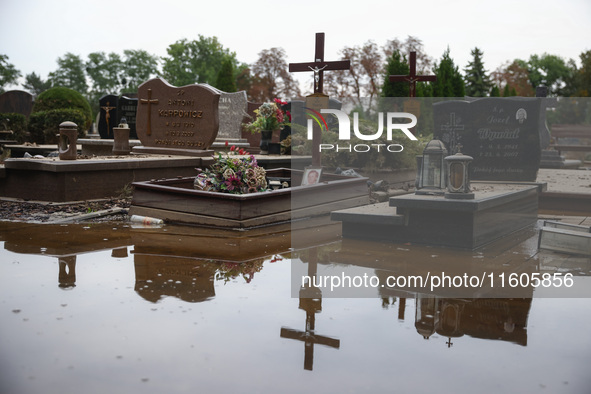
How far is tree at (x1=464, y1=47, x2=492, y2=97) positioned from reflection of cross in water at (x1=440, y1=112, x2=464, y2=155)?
126 ft

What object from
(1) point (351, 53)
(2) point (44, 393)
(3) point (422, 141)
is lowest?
(2) point (44, 393)

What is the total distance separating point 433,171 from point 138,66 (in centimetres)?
7662

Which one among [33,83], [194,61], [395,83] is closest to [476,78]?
[395,83]

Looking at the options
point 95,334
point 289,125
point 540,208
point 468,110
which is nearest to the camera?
point 95,334

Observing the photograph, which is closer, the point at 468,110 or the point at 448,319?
the point at 448,319

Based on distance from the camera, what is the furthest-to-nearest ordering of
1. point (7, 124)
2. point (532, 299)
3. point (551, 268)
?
point (7, 124), point (551, 268), point (532, 299)

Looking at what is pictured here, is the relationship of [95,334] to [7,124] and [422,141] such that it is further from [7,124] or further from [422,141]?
[7,124]

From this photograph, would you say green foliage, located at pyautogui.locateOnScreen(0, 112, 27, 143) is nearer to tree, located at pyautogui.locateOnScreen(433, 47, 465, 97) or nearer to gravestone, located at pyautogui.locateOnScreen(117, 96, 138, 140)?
gravestone, located at pyautogui.locateOnScreen(117, 96, 138, 140)

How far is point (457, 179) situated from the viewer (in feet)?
24.5

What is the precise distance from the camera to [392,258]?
6.71 meters

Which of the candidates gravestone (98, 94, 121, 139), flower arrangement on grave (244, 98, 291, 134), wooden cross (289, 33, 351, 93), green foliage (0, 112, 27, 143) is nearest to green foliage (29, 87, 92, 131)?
green foliage (0, 112, 27, 143)

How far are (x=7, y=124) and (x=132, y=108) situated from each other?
17.0 feet

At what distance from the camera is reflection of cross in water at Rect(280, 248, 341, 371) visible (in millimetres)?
3752

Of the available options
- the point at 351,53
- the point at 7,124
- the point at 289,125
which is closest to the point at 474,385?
the point at 289,125
